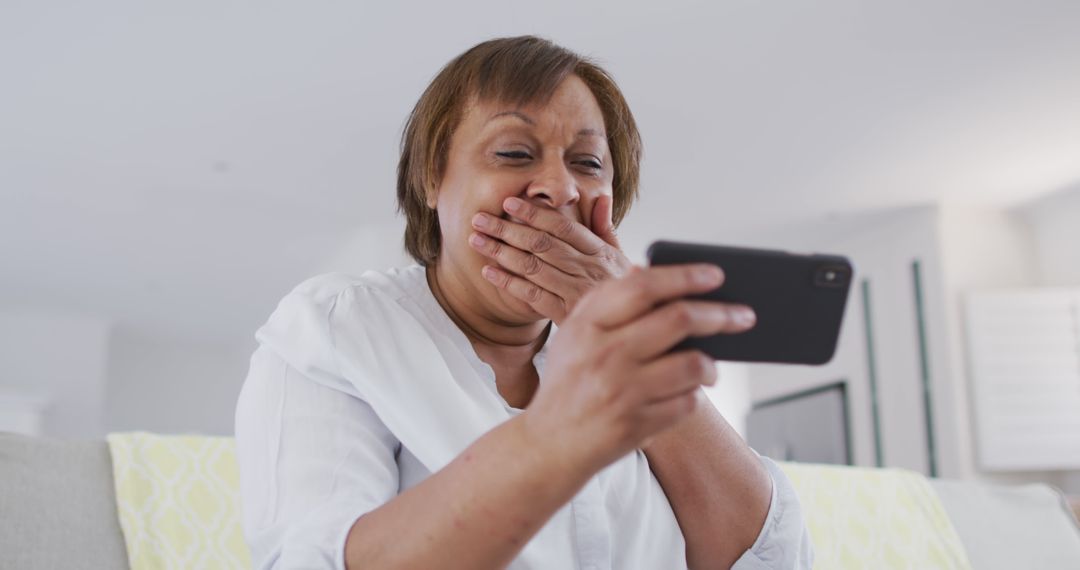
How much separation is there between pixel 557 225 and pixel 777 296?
310 mm

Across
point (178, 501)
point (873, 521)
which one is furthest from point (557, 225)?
point (873, 521)

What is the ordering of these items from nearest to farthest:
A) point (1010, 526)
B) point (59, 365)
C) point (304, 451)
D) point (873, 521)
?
point (304, 451) < point (873, 521) < point (1010, 526) < point (59, 365)

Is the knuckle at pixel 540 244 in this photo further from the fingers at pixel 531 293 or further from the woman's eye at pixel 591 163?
the woman's eye at pixel 591 163

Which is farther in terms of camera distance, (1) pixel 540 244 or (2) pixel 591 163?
(2) pixel 591 163

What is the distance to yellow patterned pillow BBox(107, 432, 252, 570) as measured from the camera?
4.07ft

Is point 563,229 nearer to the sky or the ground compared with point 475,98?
nearer to the ground

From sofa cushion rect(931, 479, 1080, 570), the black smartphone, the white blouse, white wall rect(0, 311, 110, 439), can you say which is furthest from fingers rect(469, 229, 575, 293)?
white wall rect(0, 311, 110, 439)

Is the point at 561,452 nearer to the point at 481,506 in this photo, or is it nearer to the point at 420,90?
the point at 481,506

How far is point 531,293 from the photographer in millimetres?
975

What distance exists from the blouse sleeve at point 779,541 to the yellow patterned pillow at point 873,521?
1.71ft

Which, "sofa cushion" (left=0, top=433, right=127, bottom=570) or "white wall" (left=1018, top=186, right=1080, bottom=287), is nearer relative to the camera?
"sofa cushion" (left=0, top=433, right=127, bottom=570)

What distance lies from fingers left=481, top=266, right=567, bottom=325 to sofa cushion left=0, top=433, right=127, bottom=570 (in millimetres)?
626

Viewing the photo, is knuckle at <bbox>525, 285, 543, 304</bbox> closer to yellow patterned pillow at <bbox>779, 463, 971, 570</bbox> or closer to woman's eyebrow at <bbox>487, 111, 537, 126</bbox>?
woman's eyebrow at <bbox>487, 111, 537, 126</bbox>

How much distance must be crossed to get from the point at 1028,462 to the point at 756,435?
A: 2.15 metres
